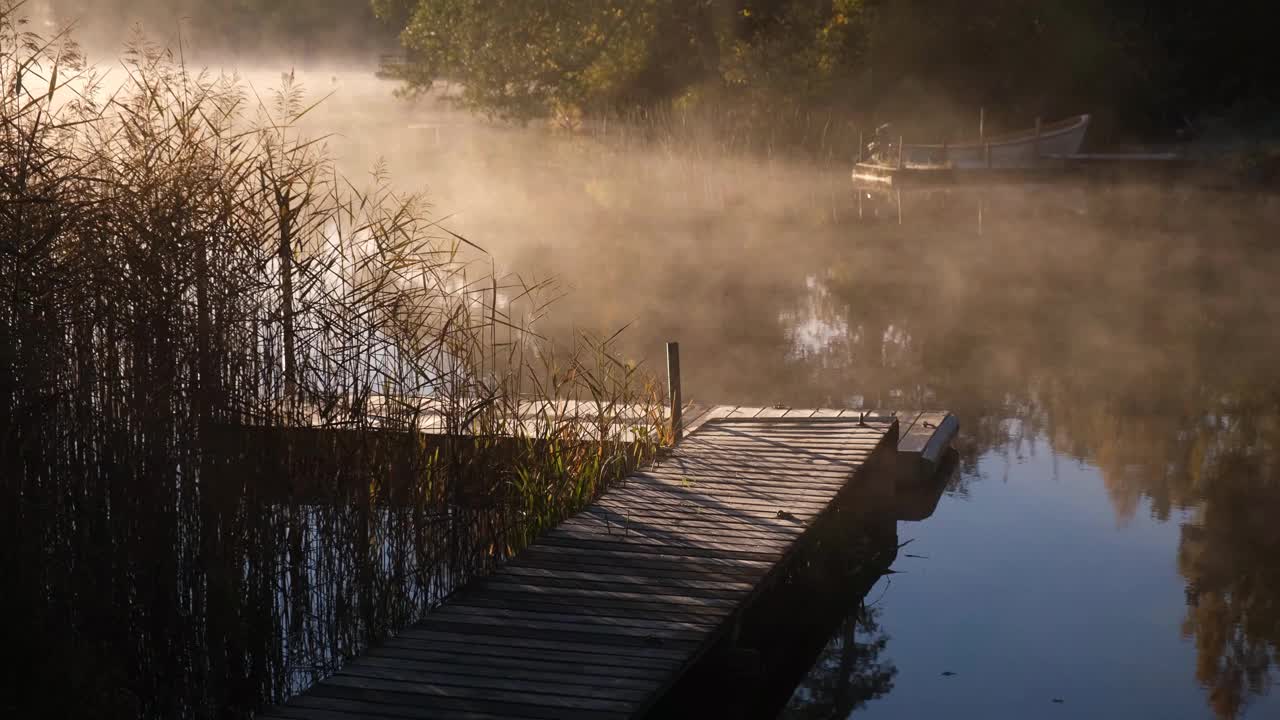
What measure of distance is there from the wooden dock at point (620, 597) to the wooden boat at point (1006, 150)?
14.3 meters

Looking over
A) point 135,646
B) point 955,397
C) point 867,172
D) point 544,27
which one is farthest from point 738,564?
point 544,27

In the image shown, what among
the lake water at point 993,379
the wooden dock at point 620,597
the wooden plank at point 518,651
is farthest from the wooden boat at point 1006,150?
the wooden plank at point 518,651

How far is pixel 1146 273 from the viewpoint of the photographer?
12008 millimetres

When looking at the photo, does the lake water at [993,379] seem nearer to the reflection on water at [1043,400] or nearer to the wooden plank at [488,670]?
the reflection on water at [1043,400]

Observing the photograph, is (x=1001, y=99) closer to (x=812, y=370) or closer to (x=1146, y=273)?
(x=1146, y=273)

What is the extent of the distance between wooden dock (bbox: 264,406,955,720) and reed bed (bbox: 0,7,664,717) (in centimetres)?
48

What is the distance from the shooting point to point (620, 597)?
12.0ft

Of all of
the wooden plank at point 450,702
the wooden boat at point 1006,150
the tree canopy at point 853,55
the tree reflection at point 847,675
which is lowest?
the tree reflection at point 847,675

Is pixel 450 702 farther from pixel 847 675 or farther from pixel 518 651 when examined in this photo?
pixel 847 675

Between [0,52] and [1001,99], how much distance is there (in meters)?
20.3

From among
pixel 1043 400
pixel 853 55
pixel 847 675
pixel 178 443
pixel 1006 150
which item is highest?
pixel 853 55

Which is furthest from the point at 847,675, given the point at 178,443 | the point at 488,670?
the point at 178,443

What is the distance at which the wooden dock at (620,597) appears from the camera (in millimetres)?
3016

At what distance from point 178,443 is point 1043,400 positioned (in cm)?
528
